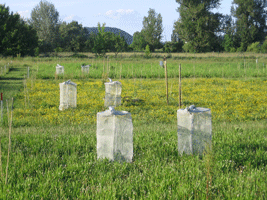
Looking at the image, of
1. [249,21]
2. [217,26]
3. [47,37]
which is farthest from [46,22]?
[249,21]

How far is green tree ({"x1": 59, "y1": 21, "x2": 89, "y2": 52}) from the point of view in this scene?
67438 mm

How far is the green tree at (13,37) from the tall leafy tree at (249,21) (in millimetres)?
44681

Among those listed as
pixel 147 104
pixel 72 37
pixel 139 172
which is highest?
pixel 72 37

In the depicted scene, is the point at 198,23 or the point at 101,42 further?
the point at 198,23

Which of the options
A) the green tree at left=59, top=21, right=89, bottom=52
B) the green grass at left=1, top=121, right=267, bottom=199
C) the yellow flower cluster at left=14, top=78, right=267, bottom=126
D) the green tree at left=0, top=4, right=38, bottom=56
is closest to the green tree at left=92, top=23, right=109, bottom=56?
the green tree at left=0, top=4, right=38, bottom=56

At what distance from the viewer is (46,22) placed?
7638 centimetres

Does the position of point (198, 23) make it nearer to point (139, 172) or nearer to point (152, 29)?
Result: point (152, 29)

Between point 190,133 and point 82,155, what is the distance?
196 centimetres

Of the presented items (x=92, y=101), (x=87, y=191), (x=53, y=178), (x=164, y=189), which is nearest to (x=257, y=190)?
(x=164, y=189)

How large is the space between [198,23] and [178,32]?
6.67 meters

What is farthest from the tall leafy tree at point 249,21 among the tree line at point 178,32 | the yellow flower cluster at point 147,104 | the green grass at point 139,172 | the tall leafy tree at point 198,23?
the green grass at point 139,172

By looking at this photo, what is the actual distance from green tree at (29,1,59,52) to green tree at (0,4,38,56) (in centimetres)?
1835

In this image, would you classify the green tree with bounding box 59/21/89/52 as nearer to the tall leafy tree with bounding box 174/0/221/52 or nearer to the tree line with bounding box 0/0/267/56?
the tree line with bounding box 0/0/267/56

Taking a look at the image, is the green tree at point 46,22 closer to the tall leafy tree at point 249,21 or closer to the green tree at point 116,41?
the green tree at point 116,41
